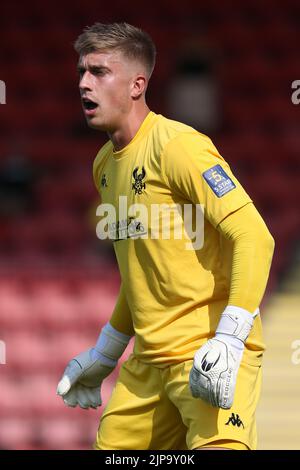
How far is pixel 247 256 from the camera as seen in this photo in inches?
121

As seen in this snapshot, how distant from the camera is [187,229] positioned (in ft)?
10.7

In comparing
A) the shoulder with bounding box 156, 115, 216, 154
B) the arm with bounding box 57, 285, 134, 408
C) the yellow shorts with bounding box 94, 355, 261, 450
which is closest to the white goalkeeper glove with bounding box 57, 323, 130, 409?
the arm with bounding box 57, 285, 134, 408

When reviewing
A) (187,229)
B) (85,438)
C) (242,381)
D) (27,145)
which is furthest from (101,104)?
(27,145)

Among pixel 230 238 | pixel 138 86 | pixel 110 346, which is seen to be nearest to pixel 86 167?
pixel 110 346

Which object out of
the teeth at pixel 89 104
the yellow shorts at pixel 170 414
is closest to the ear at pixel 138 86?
the teeth at pixel 89 104

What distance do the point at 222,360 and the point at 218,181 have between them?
1.71 ft

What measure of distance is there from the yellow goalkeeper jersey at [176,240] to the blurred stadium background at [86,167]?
11.9 feet

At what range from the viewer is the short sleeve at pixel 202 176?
3.12 m

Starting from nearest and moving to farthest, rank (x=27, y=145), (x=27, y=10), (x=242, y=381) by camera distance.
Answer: (x=242, y=381) < (x=27, y=145) < (x=27, y=10)

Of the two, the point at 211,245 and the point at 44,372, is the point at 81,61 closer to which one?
the point at 211,245

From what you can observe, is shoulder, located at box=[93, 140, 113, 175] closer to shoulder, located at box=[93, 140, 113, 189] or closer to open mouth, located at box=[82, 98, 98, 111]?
shoulder, located at box=[93, 140, 113, 189]

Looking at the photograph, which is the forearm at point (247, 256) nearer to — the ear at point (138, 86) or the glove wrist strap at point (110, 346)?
the ear at point (138, 86)

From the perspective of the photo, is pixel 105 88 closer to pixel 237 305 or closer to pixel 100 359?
pixel 237 305

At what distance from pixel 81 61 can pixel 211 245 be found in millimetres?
714
